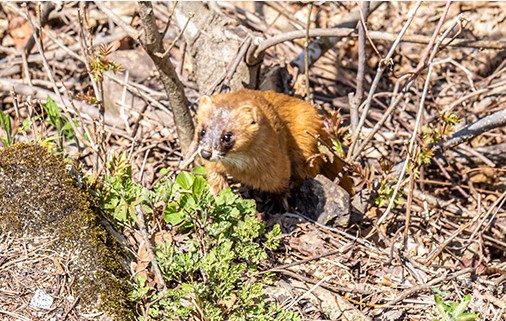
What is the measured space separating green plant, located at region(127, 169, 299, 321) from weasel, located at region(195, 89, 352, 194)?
18.9 inches

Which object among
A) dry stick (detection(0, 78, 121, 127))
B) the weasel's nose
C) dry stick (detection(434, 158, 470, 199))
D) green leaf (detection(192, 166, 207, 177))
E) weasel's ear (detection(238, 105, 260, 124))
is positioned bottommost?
dry stick (detection(0, 78, 121, 127))

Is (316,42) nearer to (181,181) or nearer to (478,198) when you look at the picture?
(478,198)

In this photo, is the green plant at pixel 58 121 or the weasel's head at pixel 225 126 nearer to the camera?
the weasel's head at pixel 225 126

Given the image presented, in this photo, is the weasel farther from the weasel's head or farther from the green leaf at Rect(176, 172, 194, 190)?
the green leaf at Rect(176, 172, 194, 190)

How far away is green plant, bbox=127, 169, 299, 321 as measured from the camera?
421 cm

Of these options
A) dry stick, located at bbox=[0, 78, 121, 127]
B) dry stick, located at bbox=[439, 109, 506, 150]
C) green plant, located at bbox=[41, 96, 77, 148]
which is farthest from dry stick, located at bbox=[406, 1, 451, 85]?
dry stick, located at bbox=[0, 78, 121, 127]

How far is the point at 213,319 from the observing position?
162 inches

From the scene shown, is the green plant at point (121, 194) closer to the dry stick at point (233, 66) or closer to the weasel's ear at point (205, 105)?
the weasel's ear at point (205, 105)

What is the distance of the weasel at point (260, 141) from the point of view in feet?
16.8

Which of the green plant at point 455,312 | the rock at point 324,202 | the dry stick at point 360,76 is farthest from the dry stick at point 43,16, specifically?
the green plant at point 455,312

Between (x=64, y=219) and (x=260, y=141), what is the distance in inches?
67.3

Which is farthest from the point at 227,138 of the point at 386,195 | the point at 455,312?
the point at 455,312

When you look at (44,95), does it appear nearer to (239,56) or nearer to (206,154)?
(239,56)

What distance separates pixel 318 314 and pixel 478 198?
7.03 feet
